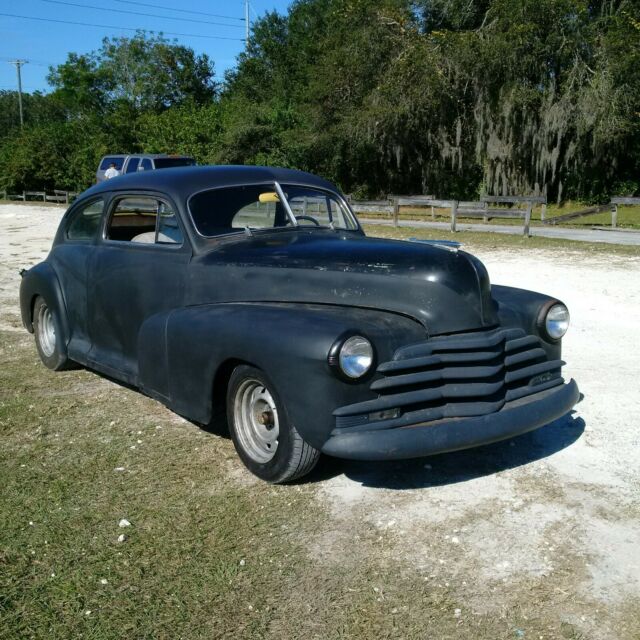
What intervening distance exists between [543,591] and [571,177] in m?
30.2

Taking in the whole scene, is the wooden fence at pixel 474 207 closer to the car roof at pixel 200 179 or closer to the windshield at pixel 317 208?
the windshield at pixel 317 208

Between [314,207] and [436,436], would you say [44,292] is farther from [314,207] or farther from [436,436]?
[436,436]

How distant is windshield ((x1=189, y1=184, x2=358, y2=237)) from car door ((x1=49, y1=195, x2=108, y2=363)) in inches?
47.8

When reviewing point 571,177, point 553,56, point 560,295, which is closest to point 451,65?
point 553,56

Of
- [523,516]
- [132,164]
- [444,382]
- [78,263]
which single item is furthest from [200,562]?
[132,164]

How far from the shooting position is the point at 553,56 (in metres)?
27.0

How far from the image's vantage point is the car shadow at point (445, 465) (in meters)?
4.21

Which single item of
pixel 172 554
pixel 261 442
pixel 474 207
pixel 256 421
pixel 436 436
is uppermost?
pixel 474 207

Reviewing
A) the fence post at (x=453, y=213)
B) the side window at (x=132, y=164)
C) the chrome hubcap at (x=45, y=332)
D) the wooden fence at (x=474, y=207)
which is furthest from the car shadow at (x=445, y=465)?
the side window at (x=132, y=164)

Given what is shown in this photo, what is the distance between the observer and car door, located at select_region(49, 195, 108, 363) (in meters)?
5.82

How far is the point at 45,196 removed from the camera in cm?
3844

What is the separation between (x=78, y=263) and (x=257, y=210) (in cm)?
167

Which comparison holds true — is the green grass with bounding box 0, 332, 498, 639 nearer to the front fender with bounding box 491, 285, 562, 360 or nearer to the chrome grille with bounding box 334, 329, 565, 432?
the chrome grille with bounding box 334, 329, 565, 432

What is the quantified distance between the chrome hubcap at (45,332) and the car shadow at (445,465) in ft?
10.7
